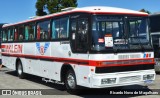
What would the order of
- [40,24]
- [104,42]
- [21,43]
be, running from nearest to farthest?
[104,42] < [40,24] < [21,43]

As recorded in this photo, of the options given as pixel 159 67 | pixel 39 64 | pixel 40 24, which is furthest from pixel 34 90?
pixel 159 67

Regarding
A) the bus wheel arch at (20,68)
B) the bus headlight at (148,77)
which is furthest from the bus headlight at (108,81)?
the bus wheel arch at (20,68)

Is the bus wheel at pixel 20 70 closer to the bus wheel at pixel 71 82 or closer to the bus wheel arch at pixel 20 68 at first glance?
the bus wheel arch at pixel 20 68

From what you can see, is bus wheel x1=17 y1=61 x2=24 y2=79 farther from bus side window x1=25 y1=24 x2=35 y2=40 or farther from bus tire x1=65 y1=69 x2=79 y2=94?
bus tire x1=65 y1=69 x2=79 y2=94

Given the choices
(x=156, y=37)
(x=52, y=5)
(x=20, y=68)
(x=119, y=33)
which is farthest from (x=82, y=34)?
(x=52, y=5)

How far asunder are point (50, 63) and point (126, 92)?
11.0 feet

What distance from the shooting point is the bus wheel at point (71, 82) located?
37.4 feet

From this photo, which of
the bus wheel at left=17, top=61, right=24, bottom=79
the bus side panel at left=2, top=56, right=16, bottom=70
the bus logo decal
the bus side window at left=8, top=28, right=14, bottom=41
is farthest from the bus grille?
the bus side window at left=8, top=28, right=14, bottom=41

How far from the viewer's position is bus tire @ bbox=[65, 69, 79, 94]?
1139 centimetres

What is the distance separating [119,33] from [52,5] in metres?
40.9

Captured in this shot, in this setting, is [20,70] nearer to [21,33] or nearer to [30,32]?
[21,33]

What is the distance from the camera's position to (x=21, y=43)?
16.6 meters

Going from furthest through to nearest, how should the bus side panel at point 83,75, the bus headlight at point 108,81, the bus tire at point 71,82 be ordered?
1. the bus tire at point 71,82
2. the bus side panel at point 83,75
3. the bus headlight at point 108,81

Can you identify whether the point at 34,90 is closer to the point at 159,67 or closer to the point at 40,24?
the point at 40,24
